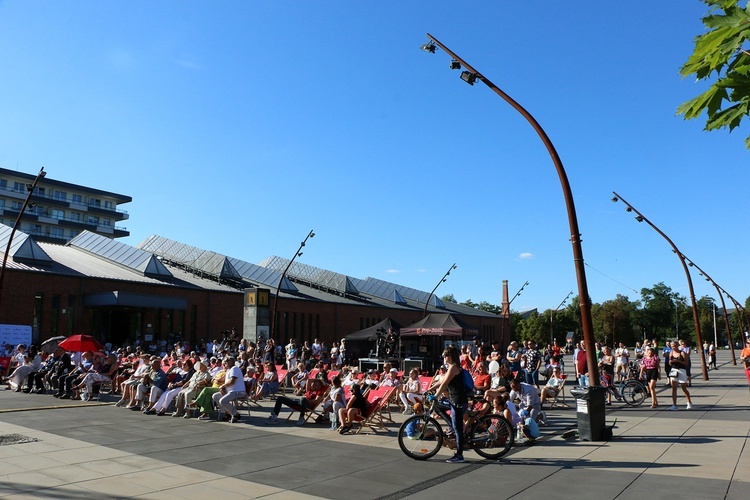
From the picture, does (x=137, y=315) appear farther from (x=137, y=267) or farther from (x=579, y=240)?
(x=579, y=240)

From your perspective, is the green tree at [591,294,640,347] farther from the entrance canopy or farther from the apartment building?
the apartment building

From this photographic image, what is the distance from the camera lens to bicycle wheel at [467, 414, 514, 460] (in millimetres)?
9203

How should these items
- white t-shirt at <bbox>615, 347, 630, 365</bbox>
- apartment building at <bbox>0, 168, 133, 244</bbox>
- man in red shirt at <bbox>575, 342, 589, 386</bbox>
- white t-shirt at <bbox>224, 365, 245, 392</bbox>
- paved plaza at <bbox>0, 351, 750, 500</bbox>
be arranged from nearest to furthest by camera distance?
paved plaza at <bbox>0, 351, 750, 500</bbox>
white t-shirt at <bbox>224, 365, 245, 392</bbox>
man in red shirt at <bbox>575, 342, 589, 386</bbox>
white t-shirt at <bbox>615, 347, 630, 365</bbox>
apartment building at <bbox>0, 168, 133, 244</bbox>

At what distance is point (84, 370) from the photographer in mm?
19094

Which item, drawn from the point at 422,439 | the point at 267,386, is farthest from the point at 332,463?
the point at 267,386

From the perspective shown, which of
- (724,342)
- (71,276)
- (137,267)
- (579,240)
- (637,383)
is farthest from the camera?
(724,342)

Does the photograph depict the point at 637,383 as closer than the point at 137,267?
Yes

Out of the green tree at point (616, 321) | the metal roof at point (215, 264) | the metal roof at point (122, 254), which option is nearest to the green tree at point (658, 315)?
the green tree at point (616, 321)

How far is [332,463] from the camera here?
9016mm

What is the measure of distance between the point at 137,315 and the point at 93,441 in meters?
34.7

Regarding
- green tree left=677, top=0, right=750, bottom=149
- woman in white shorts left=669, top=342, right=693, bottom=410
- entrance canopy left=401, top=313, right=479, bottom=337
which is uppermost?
green tree left=677, top=0, right=750, bottom=149

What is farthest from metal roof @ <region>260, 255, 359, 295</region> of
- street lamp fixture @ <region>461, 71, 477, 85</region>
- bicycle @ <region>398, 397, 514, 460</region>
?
bicycle @ <region>398, 397, 514, 460</region>

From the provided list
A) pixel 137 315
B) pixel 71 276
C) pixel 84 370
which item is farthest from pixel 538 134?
pixel 137 315

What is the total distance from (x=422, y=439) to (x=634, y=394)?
366 inches
